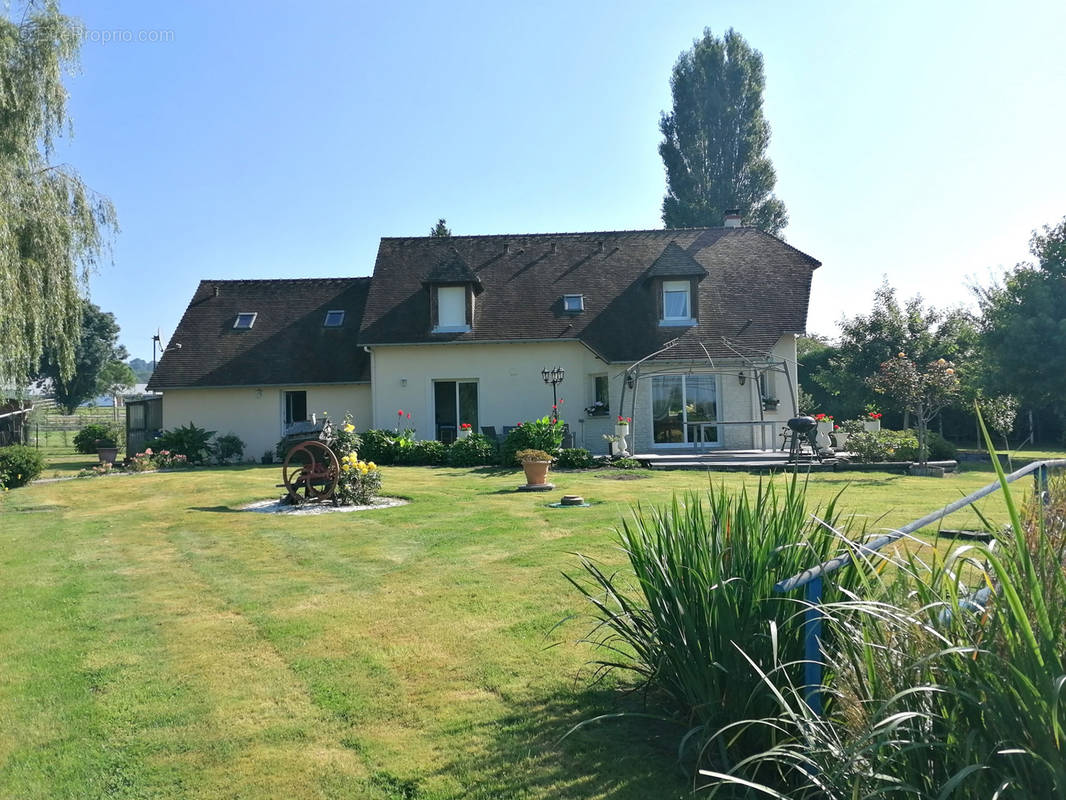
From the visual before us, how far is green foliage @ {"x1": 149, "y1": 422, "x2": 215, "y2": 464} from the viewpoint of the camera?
939 inches

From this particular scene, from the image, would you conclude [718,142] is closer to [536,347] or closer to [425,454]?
[536,347]

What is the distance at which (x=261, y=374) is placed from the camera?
2514cm

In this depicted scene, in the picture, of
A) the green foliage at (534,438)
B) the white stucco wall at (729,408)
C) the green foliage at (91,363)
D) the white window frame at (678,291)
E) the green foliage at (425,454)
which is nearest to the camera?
the green foliage at (534,438)

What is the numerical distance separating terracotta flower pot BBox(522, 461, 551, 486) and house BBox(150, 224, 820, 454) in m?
6.79

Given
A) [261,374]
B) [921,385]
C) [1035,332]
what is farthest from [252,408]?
[1035,332]

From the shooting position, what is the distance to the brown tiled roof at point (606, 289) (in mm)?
23562

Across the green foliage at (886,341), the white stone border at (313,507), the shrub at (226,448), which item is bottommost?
the white stone border at (313,507)

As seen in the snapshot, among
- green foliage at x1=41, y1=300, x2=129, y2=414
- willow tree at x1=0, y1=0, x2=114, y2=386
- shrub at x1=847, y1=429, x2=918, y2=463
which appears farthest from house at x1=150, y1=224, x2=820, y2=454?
green foliage at x1=41, y1=300, x2=129, y2=414

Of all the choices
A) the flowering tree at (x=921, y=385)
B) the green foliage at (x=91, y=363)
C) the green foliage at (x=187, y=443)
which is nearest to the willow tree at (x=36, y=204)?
the green foliage at (x=187, y=443)

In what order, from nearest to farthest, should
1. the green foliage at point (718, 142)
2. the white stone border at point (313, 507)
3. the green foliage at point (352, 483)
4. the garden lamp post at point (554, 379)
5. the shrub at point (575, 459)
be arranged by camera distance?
the white stone border at point (313, 507)
the green foliage at point (352, 483)
the shrub at point (575, 459)
the garden lamp post at point (554, 379)
the green foliage at point (718, 142)

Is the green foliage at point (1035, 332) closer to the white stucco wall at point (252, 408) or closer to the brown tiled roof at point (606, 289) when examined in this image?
the brown tiled roof at point (606, 289)

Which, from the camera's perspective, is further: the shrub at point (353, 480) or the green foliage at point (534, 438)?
the green foliage at point (534, 438)

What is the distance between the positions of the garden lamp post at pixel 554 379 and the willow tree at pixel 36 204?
11.6 m

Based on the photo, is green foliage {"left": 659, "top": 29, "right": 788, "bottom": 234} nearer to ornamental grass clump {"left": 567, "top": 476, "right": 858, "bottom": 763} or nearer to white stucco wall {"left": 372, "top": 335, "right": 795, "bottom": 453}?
white stucco wall {"left": 372, "top": 335, "right": 795, "bottom": 453}
